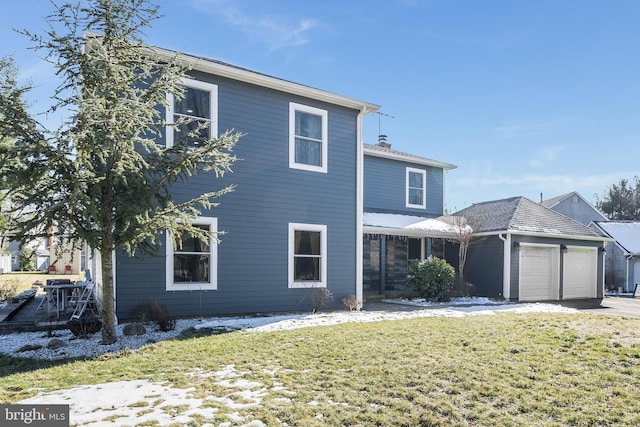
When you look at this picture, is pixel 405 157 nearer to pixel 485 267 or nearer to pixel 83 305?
pixel 485 267

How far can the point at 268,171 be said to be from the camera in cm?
1022

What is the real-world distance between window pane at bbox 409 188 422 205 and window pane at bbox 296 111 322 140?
7.57 meters

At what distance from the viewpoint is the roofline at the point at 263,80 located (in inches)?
358

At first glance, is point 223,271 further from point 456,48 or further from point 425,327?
point 456,48

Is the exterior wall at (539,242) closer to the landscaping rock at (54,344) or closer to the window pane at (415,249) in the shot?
the window pane at (415,249)

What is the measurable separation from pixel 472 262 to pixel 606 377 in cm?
1159

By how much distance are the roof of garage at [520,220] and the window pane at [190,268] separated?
1070 cm

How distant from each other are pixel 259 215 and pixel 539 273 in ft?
37.9

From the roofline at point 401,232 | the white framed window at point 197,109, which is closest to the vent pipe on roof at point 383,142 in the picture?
the roofline at point 401,232

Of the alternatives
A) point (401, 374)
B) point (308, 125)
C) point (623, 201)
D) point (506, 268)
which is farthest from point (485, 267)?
point (623, 201)

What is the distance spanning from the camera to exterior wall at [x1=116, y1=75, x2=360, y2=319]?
9078 millimetres

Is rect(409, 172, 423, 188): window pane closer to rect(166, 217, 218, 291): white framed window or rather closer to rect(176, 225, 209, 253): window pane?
rect(166, 217, 218, 291): white framed window

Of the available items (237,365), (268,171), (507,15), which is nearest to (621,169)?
(507,15)

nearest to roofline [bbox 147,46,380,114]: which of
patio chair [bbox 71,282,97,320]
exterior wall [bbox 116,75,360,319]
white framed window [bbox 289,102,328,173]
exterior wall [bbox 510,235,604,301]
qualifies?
exterior wall [bbox 116,75,360,319]
